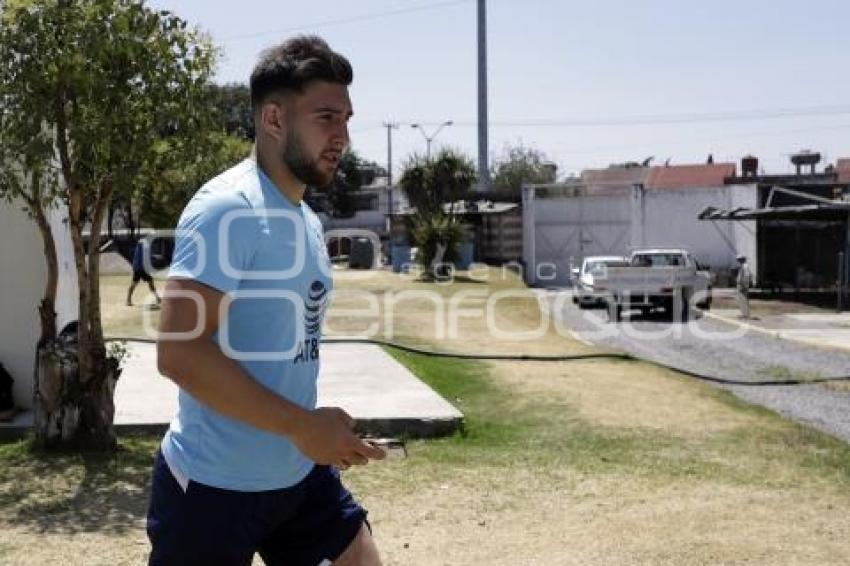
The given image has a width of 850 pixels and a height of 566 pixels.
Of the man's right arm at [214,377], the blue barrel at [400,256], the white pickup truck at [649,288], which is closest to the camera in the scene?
the man's right arm at [214,377]

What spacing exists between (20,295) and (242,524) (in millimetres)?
7123

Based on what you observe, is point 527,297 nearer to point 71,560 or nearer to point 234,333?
point 71,560

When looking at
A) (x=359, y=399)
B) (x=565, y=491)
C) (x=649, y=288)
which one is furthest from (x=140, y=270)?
(x=565, y=491)

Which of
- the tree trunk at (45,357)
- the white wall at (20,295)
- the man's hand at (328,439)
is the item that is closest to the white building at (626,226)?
the white wall at (20,295)

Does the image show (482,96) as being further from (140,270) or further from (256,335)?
(256,335)

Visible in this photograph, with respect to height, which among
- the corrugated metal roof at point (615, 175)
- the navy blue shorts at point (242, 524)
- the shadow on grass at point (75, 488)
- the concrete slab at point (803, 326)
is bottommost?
the concrete slab at point (803, 326)

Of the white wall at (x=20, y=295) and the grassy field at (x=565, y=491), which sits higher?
the white wall at (x=20, y=295)

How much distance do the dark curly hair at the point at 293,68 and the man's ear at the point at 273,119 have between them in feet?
0.07

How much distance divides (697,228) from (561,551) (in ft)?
111

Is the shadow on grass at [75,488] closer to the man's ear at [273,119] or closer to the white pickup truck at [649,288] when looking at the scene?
the man's ear at [273,119]

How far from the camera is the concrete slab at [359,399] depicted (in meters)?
8.02

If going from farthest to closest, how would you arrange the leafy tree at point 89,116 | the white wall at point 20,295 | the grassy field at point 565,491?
the white wall at point 20,295 < the leafy tree at point 89,116 < the grassy field at point 565,491

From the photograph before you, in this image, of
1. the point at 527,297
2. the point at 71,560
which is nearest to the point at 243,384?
the point at 71,560

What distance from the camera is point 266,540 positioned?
2627mm
